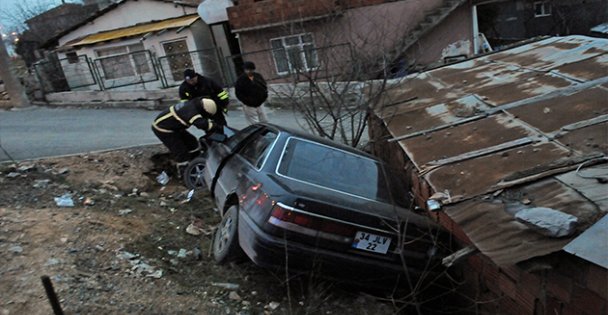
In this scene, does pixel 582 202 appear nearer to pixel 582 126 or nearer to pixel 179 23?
pixel 582 126

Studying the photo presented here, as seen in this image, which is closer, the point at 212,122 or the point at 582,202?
the point at 582,202

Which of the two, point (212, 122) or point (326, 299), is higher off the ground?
point (212, 122)

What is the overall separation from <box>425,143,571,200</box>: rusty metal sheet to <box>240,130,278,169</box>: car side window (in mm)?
1593

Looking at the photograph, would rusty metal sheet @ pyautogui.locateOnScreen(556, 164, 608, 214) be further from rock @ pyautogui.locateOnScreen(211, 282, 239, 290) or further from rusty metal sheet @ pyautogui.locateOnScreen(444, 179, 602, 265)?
rock @ pyautogui.locateOnScreen(211, 282, 239, 290)

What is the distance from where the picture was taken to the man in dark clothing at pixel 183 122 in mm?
6281

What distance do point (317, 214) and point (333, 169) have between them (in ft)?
2.59

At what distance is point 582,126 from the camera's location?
4008mm

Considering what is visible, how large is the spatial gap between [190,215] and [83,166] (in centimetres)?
238

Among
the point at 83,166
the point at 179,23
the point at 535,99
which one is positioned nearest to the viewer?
the point at 535,99

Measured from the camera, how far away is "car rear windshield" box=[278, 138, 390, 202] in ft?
13.0

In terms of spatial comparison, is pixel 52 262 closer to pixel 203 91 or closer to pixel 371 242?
pixel 371 242

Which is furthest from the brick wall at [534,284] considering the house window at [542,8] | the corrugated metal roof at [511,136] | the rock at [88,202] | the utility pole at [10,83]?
the house window at [542,8]

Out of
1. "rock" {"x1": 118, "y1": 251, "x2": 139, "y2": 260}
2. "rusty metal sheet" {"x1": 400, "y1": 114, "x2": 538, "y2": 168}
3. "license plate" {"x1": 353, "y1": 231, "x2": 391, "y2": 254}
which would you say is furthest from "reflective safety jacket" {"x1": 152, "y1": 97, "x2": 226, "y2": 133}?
"license plate" {"x1": 353, "y1": 231, "x2": 391, "y2": 254}

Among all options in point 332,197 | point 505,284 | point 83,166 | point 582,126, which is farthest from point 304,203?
point 83,166
